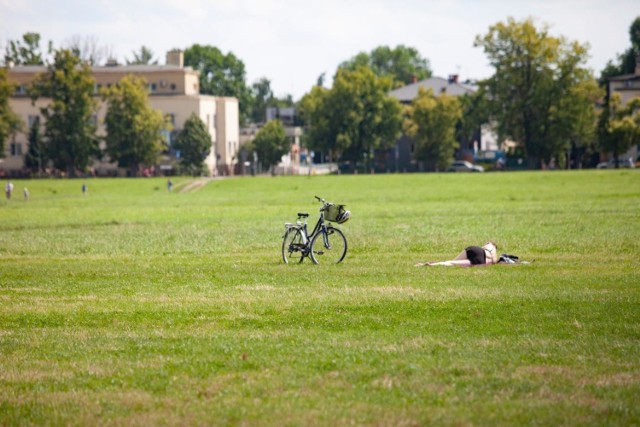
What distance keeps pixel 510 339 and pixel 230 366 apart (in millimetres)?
3961

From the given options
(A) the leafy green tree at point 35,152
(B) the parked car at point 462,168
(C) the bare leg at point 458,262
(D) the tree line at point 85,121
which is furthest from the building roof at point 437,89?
(C) the bare leg at point 458,262

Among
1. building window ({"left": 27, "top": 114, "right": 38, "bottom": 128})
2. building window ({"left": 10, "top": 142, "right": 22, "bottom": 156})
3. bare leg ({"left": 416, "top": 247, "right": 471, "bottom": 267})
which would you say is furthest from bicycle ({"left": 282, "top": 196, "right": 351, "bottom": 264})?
building window ({"left": 27, "top": 114, "right": 38, "bottom": 128})

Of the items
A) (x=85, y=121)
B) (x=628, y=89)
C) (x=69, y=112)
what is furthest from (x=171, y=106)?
(x=628, y=89)

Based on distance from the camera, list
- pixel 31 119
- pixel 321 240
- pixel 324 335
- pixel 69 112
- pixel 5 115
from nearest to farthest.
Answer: pixel 324 335
pixel 321 240
pixel 5 115
pixel 69 112
pixel 31 119

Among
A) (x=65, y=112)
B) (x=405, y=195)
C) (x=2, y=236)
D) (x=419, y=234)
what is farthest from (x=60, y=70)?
(x=419, y=234)

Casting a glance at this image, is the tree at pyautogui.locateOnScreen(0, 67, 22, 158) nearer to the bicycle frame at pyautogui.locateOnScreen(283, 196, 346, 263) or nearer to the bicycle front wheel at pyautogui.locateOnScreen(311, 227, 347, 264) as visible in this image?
the bicycle frame at pyautogui.locateOnScreen(283, 196, 346, 263)

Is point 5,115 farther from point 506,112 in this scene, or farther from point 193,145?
point 506,112

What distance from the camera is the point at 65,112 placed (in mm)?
142500

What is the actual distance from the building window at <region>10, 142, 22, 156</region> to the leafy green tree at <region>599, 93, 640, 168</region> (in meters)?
84.0

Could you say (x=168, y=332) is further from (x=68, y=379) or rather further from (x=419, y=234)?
(x=419, y=234)

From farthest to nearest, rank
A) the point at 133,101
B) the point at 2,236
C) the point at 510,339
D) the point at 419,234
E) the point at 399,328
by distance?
the point at 133,101 → the point at 2,236 → the point at 419,234 → the point at 399,328 → the point at 510,339

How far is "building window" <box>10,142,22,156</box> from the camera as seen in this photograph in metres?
163

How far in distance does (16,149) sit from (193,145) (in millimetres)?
31251

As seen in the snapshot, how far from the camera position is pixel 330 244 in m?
26.4
